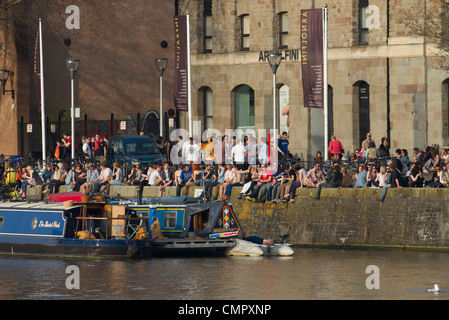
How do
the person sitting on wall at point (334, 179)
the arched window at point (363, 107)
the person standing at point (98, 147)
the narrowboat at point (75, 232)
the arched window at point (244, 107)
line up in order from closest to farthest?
the narrowboat at point (75, 232) < the person sitting on wall at point (334, 179) < the person standing at point (98, 147) < the arched window at point (363, 107) < the arched window at point (244, 107)

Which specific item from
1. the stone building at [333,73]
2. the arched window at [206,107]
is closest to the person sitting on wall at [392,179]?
the stone building at [333,73]

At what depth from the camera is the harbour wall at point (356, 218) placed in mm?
38281

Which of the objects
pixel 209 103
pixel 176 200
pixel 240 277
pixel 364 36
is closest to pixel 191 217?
pixel 176 200

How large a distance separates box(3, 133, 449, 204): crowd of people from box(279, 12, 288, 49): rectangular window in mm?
7893

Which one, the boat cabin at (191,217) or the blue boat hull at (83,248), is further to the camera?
the boat cabin at (191,217)

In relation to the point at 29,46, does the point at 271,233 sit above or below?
below

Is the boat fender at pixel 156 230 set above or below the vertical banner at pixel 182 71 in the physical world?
below

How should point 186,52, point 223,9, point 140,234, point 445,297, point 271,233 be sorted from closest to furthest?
Answer: 1. point 445,297
2. point 140,234
3. point 271,233
4. point 186,52
5. point 223,9

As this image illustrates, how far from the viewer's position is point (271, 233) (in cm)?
4228

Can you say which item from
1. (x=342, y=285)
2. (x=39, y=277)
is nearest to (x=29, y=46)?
(x=39, y=277)

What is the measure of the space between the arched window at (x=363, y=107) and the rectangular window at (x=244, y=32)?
6.18 metres

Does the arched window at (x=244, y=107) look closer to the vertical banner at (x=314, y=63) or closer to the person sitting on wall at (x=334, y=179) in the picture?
the vertical banner at (x=314, y=63)
